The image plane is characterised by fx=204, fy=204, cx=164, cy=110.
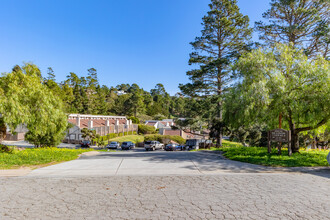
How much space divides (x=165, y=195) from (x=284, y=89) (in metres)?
10.3

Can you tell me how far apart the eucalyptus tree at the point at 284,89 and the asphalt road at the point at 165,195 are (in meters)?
4.74

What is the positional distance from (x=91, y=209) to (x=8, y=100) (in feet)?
35.0

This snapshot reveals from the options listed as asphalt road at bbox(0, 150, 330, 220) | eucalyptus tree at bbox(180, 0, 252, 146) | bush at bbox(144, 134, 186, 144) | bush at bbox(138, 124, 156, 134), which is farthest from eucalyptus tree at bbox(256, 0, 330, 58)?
bush at bbox(138, 124, 156, 134)

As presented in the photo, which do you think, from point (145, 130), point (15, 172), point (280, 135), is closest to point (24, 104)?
point (15, 172)

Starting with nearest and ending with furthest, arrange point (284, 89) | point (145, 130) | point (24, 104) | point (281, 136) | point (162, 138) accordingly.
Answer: point (284, 89) → point (281, 136) → point (24, 104) → point (162, 138) → point (145, 130)

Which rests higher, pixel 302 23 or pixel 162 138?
pixel 302 23

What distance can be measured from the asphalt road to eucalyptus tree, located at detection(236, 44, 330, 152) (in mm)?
4737

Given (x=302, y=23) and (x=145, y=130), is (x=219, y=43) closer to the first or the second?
(x=302, y=23)

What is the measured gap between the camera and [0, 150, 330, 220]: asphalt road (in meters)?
4.74

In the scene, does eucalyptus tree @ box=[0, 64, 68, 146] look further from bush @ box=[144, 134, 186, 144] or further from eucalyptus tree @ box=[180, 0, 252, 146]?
bush @ box=[144, 134, 186, 144]

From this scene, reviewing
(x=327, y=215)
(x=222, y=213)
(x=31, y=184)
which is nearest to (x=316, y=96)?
(x=327, y=215)

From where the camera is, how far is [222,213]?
4.74m

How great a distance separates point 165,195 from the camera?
590 centimetres

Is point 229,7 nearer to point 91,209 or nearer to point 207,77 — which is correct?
point 207,77
